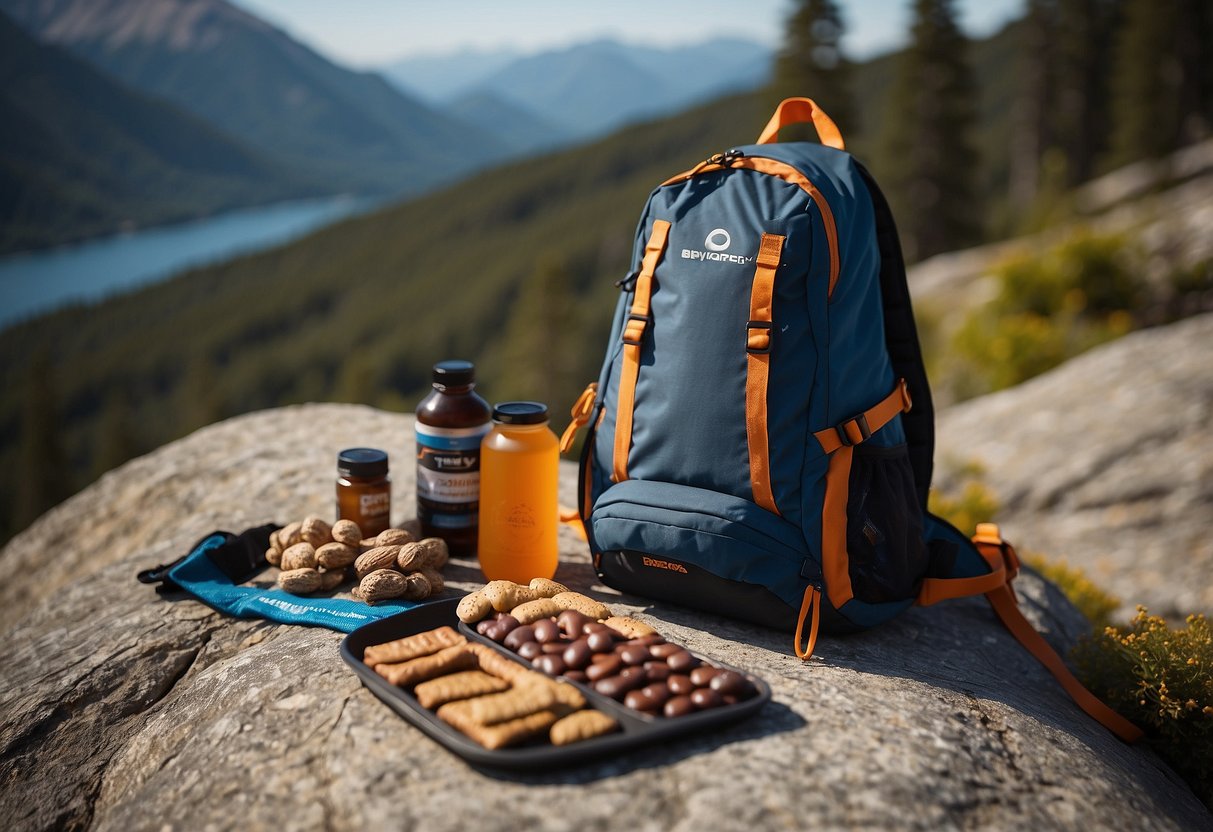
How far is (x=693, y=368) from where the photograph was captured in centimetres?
373

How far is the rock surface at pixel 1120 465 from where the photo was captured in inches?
268

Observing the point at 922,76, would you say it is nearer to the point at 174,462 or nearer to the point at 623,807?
the point at 174,462

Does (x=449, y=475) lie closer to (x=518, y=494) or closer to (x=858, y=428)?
(x=518, y=494)

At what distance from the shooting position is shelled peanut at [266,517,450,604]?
12.3ft

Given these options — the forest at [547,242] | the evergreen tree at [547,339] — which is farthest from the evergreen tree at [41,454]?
the evergreen tree at [547,339]

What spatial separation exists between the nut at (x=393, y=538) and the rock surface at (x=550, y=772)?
33cm

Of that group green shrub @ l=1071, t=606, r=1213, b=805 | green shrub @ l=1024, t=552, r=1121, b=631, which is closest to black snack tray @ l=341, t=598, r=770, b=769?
green shrub @ l=1071, t=606, r=1213, b=805

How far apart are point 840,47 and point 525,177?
123813mm

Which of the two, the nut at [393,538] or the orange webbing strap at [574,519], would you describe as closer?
the nut at [393,538]

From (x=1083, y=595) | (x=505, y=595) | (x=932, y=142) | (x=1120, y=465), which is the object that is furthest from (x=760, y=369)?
(x=932, y=142)

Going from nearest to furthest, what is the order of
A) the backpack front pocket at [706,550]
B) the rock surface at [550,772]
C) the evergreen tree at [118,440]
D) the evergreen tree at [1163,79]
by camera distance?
1. the rock surface at [550,772]
2. the backpack front pocket at [706,550]
3. the evergreen tree at [1163,79]
4. the evergreen tree at [118,440]

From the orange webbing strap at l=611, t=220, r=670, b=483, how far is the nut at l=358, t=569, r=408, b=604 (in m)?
1.06

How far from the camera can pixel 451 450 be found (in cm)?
411

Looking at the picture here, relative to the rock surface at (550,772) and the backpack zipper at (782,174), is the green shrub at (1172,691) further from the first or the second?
the backpack zipper at (782,174)
